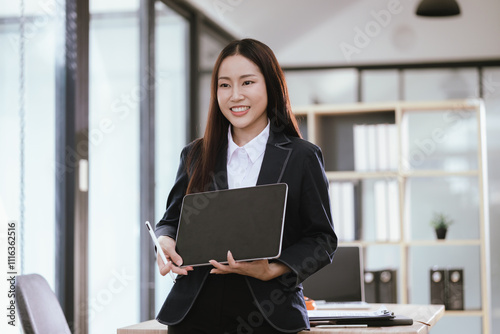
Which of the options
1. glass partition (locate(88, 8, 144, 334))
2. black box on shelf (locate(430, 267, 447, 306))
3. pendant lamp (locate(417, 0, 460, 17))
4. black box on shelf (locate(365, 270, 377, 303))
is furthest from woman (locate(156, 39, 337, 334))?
pendant lamp (locate(417, 0, 460, 17))

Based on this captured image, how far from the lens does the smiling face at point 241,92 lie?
1.57 m

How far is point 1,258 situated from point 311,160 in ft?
6.07

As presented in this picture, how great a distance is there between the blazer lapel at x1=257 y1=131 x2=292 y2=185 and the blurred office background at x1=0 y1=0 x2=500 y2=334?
Answer: 1.78m

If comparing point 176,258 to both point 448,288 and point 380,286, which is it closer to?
point 380,286

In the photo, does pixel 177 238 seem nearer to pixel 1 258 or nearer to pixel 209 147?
pixel 209 147

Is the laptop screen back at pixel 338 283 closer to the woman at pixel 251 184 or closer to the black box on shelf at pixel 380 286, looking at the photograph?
the woman at pixel 251 184

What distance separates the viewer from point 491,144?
5.47 meters

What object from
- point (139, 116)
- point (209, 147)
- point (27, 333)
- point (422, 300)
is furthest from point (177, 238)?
point (422, 300)

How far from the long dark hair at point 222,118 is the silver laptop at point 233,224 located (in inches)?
4.6

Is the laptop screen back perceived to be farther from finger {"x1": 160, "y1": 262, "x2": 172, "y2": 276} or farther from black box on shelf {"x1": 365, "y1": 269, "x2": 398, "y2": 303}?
black box on shelf {"x1": 365, "y1": 269, "x2": 398, "y2": 303}

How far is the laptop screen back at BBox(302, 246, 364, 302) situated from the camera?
2.78 metres

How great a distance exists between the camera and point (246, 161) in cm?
162

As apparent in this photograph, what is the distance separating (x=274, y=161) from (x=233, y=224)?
0.62ft

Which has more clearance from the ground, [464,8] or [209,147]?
[464,8]
